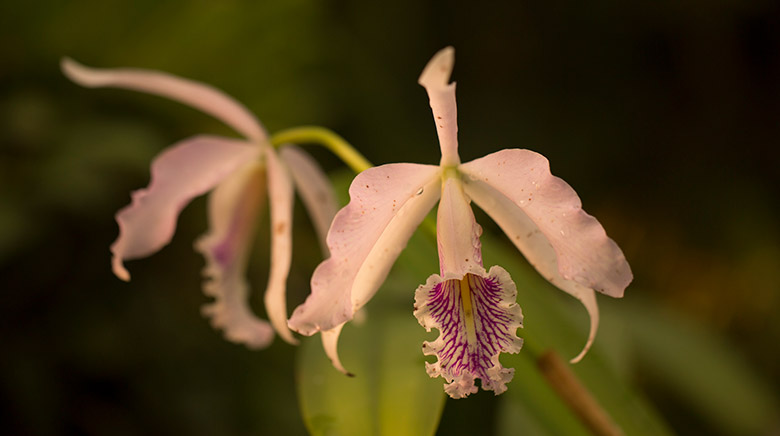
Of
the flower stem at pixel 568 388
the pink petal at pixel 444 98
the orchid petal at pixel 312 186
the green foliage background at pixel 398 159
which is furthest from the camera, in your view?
the green foliage background at pixel 398 159

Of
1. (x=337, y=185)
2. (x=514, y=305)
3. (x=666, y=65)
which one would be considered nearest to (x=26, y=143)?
(x=337, y=185)

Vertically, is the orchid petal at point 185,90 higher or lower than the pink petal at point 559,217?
higher

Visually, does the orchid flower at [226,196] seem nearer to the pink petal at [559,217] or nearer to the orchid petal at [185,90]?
the orchid petal at [185,90]

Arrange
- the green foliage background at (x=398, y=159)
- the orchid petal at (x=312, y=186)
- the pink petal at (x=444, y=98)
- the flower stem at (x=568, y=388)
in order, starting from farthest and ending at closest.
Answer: the green foliage background at (x=398, y=159)
the orchid petal at (x=312, y=186)
the flower stem at (x=568, y=388)
the pink petal at (x=444, y=98)

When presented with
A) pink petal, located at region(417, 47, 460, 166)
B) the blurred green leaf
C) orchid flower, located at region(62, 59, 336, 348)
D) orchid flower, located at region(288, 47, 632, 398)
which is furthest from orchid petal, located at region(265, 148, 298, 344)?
the blurred green leaf

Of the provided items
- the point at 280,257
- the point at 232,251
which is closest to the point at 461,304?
the point at 280,257

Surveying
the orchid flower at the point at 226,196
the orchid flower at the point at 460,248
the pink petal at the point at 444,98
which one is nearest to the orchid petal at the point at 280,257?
the orchid flower at the point at 226,196

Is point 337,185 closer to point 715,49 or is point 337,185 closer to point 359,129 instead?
point 359,129

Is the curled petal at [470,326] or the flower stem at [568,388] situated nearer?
the curled petal at [470,326]
